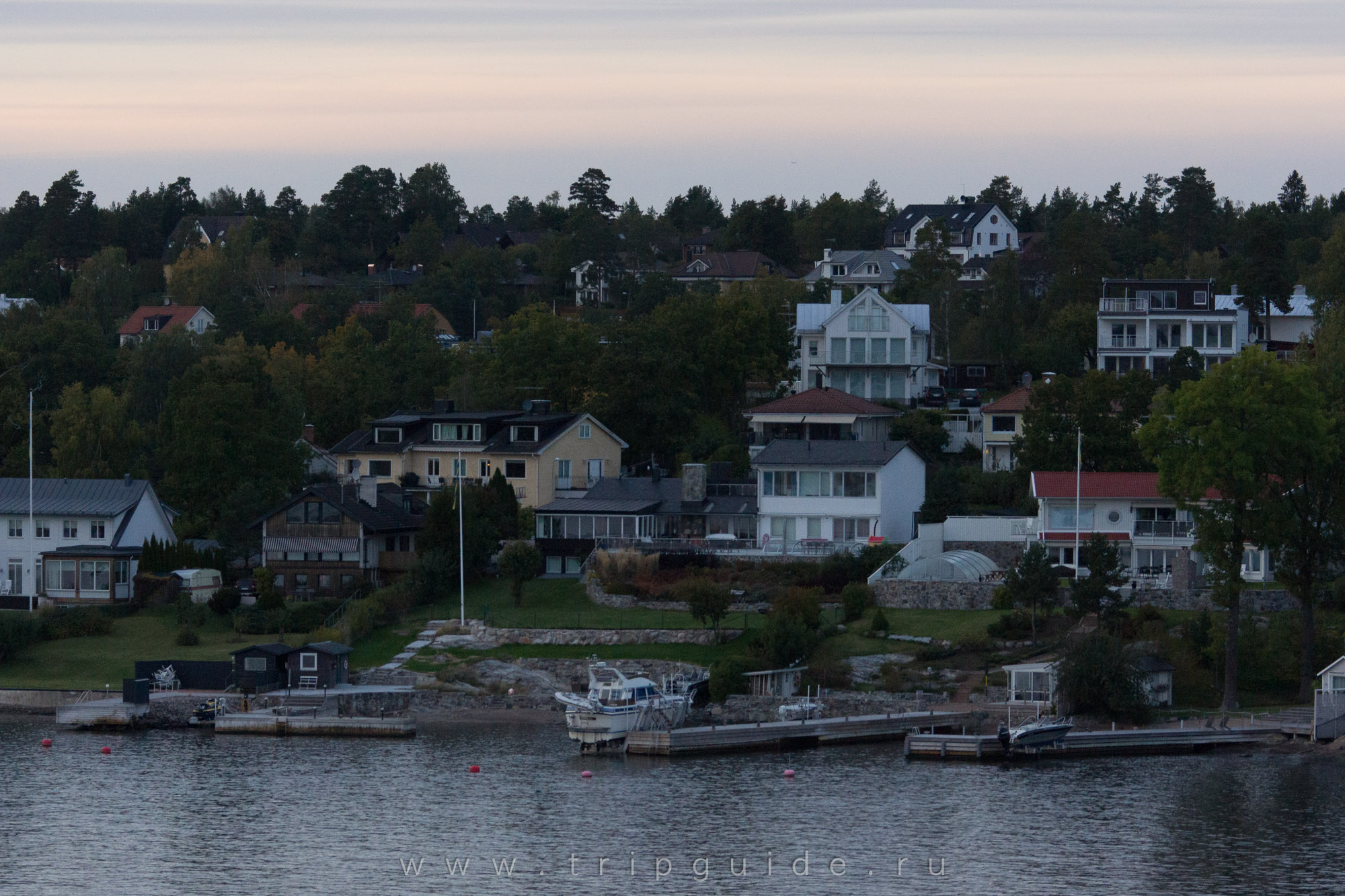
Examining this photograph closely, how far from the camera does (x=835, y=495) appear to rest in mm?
79625

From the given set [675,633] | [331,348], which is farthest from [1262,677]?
[331,348]

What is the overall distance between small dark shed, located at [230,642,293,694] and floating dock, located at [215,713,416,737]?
2.66m

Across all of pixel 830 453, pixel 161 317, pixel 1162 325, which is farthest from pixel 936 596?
pixel 161 317

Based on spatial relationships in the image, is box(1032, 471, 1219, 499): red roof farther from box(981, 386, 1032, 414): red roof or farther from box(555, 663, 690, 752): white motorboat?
box(555, 663, 690, 752): white motorboat

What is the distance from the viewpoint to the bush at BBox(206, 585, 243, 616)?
75312 millimetres

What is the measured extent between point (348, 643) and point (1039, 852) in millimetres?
33672

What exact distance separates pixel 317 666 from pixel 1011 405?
4153 centimetres

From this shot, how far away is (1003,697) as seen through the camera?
62.4 meters

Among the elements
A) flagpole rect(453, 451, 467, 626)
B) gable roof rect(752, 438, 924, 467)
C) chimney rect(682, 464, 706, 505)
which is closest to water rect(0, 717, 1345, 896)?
flagpole rect(453, 451, 467, 626)

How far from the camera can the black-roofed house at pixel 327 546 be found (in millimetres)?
79188

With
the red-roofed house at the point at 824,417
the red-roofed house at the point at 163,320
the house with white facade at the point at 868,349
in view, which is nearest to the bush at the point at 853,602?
the red-roofed house at the point at 824,417

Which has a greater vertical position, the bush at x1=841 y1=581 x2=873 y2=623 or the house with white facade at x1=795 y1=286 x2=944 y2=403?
the house with white facade at x1=795 y1=286 x2=944 y2=403

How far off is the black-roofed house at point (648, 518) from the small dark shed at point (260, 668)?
48.9ft

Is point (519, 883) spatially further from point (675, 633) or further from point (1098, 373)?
point (1098, 373)
